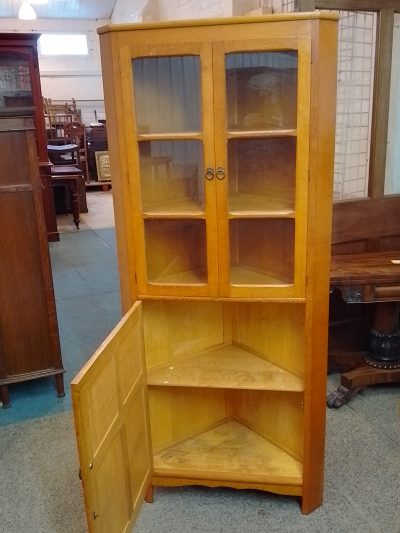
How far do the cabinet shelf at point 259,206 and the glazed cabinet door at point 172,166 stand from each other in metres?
0.08

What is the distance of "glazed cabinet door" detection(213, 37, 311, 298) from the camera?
1.60 meters

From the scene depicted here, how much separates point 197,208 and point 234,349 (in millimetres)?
716

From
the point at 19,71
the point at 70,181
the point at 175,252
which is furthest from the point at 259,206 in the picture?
the point at 70,181

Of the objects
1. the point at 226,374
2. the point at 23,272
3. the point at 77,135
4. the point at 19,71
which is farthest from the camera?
the point at 77,135

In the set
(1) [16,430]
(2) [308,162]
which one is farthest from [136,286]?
(1) [16,430]

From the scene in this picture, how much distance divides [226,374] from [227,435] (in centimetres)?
36

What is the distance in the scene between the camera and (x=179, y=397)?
214cm

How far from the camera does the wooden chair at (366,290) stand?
8.41ft

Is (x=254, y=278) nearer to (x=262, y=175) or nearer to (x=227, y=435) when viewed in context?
(x=262, y=175)

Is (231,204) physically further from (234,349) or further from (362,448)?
(362,448)

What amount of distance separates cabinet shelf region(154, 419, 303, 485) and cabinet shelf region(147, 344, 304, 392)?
0.32 m

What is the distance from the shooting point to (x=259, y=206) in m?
1.76

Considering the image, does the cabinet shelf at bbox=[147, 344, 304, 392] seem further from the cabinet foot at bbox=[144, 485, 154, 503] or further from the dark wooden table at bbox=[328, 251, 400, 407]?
the dark wooden table at bbox=[328, 251, 400, 407]

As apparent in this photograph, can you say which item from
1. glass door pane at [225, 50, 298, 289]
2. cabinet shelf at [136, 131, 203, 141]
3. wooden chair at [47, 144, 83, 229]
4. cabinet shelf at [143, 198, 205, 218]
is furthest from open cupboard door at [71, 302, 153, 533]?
wooden chair at [47, 144, 83, 229]
